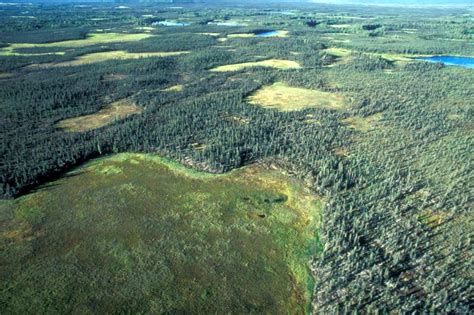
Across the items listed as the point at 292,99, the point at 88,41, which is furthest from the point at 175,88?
the point at 88,41

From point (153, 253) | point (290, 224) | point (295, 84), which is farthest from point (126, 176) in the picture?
point (295, 84)

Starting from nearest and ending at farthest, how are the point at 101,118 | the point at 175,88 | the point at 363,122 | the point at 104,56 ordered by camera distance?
the point at 363,122 → the point at 101,118 → the point at 175,88 → the point at 104,56

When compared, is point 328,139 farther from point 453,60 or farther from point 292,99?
point 453,60

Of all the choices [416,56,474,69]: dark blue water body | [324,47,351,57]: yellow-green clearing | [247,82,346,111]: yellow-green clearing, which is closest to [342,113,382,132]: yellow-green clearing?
[247,82,346,111]: yellow-green clearing

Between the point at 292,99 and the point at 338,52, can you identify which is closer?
the point at 292,99

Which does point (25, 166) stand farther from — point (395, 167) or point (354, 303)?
point (395, 167)

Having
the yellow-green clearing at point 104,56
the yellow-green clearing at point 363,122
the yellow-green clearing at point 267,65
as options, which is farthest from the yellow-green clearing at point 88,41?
the yellow-green clearing at point 363,122

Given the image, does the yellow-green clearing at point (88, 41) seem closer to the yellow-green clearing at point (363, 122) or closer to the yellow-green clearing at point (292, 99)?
the yellow-green clearing at point (292, 99)
